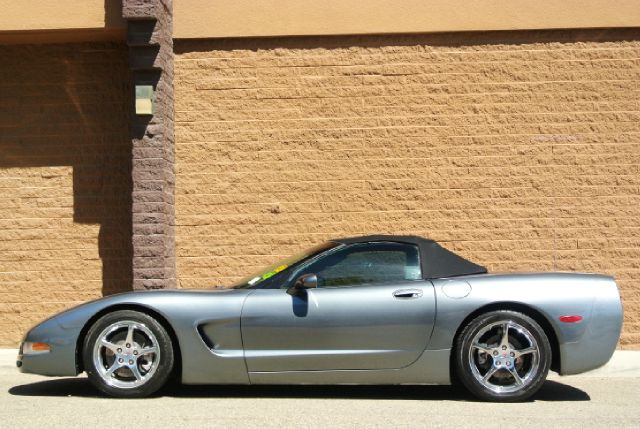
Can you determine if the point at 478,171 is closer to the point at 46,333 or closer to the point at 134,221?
the point at 134,221

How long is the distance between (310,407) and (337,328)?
608 mm

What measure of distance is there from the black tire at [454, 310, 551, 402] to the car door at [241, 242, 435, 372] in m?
0.33

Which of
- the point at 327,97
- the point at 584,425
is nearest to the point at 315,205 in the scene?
the point at 327,97

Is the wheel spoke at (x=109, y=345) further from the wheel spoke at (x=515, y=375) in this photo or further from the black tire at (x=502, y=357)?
the wheel spoke at (x=515, y=375)

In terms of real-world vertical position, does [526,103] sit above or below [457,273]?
above

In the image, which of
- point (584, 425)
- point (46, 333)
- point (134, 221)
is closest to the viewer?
point (584, 425)

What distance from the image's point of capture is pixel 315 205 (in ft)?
33.8

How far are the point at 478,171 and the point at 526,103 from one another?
0.93m

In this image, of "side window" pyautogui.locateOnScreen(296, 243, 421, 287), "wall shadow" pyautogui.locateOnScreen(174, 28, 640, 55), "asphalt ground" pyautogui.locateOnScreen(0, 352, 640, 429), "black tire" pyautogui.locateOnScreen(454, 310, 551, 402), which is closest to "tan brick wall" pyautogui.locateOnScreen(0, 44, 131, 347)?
"wall shadow" pyautogui.locateOnScreen(174, 28, 640, 55)

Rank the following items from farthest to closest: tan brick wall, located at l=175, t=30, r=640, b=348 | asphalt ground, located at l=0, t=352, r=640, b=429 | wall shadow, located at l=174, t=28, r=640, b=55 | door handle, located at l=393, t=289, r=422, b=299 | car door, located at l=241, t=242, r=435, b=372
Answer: wall shadow, located at l=174, t=28, r=640, b=55, tan brick wall, located at l=175, t=30, r=640, b=348, door handle, located at l=393, t=289, r=422, b=299, car door, located at l=241, t=242, r=435, b=372, asphalt ground, located at l=0, t=352, r=640, b=429

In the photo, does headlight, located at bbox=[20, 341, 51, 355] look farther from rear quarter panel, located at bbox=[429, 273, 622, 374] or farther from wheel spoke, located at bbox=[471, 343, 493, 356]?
wheel spoke, located at bbox=[471, 343, 493, 356]

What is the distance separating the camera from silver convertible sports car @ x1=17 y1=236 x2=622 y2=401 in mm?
6836

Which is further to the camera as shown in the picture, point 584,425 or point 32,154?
point 32,154

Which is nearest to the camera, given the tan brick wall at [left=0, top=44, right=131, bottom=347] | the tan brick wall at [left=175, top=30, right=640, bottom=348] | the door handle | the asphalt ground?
the asphalt ground
